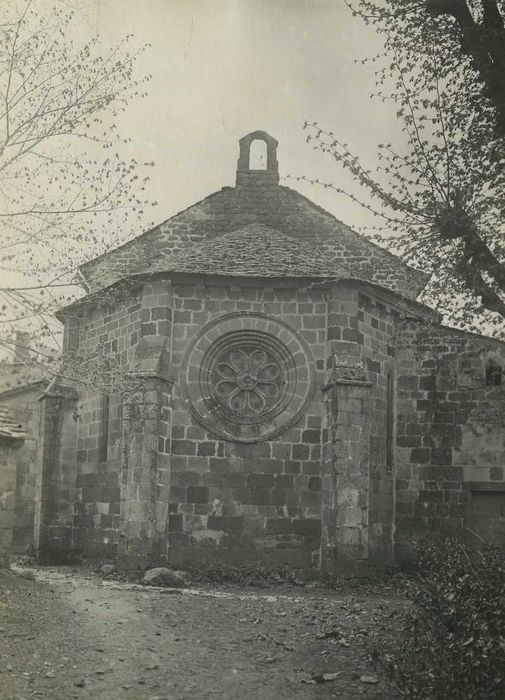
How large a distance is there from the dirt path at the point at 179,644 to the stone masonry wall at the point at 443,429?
16.5ft

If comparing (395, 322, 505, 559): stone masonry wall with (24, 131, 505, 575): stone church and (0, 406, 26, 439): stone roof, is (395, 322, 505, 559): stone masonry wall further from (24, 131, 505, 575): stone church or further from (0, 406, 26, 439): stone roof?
(0, 406, 26, 439): stone roof

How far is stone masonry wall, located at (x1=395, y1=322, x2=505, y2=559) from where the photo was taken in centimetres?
1647

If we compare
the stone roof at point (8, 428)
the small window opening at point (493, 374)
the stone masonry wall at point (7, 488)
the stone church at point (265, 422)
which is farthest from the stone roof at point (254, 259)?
the small window opening at point (493, 374)

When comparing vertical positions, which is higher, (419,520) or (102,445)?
(102,445)

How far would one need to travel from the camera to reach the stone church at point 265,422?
13.7 metres

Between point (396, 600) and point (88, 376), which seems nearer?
point (88, 376)

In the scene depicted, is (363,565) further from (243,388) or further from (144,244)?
(144,244)

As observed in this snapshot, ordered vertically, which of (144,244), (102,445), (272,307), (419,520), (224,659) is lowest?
(224,659)

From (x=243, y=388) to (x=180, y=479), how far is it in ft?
6.54

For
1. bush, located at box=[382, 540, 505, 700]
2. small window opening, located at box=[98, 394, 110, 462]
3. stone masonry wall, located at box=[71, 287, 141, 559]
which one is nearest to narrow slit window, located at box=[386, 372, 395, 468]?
stone masonry wall, located at box=[71, 287, 141, 559]

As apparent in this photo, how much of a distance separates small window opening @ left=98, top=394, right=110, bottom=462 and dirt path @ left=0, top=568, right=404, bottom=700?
4.29 metres

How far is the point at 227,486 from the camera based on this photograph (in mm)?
14078

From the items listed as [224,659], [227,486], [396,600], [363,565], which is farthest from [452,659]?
[227,486]

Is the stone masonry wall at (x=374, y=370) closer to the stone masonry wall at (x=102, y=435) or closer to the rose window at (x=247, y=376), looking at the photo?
the rose window at (x=247, y=376)
